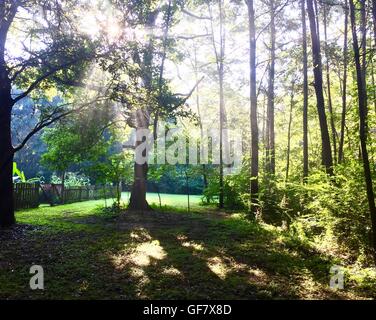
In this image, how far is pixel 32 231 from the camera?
1033cm

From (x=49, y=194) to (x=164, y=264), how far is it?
1727 centimetres

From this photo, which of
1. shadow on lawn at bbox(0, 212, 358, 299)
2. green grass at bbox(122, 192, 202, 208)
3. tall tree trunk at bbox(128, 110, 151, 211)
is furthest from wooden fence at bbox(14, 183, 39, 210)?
shadow on lawn at bbox(0, 212, 358, 299)

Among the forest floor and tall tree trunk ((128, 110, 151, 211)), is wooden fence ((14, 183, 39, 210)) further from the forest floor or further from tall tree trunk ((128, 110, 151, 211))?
the forest floor

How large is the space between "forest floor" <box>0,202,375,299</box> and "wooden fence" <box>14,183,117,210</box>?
6955mm

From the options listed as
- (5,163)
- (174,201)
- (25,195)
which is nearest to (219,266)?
(5,163)

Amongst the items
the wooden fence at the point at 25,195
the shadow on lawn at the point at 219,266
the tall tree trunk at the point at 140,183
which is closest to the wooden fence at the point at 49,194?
the wooden fence at the point at 25,195

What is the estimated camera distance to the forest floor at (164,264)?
5512 mm

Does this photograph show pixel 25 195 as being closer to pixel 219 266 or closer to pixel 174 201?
pixel 174 201

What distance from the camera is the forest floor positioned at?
5.51 meters

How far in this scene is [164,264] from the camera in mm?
7164

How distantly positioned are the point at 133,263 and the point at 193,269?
1.37 metres

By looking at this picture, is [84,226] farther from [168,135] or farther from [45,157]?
[168,135]

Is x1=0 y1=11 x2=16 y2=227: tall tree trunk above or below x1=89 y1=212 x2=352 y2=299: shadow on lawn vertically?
above
